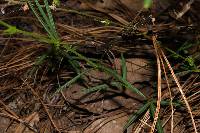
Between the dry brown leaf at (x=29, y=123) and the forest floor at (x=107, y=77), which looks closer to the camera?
the forest floor at (x=107, y=77)

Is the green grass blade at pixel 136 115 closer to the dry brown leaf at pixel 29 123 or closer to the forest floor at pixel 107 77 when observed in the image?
the forest floor at pixel 107 77

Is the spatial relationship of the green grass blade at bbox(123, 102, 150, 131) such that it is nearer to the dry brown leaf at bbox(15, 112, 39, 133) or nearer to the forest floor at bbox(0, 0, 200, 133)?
the forest floor at bbox(0, 0, 200, 133)

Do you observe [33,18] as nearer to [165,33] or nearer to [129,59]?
[129,59]

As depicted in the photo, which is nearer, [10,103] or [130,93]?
[130,93]

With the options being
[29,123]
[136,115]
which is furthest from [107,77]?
[29,123]

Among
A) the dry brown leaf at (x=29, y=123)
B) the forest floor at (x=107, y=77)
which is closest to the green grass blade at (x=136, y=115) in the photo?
the forest floor at (x=107, y=77)

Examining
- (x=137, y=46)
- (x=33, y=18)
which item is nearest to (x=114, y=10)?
(x=137, y=46)

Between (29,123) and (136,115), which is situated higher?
(136,115)

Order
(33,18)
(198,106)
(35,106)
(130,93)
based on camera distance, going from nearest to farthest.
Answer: (198,106) → (130,93) → (35,106) → (33,18)

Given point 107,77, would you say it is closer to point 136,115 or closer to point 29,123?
point 136,115
